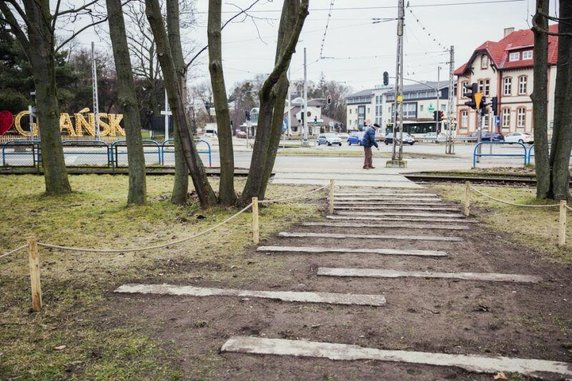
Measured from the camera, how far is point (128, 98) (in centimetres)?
1061

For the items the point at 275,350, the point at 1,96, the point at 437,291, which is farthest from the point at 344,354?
the point at 1,96

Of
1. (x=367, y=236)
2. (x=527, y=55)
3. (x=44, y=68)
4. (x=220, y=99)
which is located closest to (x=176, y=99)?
(x=220, y=99)

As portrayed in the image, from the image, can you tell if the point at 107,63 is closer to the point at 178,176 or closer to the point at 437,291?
the point at 178,176

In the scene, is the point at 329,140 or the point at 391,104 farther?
the point at 391,104

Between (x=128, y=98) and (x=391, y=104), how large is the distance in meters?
109

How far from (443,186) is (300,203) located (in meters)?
5.31

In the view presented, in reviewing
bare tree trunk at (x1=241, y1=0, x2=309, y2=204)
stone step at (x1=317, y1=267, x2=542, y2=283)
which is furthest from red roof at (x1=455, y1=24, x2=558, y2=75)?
stone step at (x1=317, y1=267, x2=542, y2=283)

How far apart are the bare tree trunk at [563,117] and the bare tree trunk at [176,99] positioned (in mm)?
7422

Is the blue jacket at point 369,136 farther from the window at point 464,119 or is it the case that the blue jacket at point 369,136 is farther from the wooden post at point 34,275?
the window at point 464,119

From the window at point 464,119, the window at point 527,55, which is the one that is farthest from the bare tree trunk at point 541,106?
the window at point 464,119

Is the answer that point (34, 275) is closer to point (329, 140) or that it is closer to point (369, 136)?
point (369, 136)

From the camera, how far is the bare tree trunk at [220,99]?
10.3 m

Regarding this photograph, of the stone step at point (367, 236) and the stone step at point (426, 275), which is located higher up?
the stone step at point (367, 236)

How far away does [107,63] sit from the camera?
7456cm
